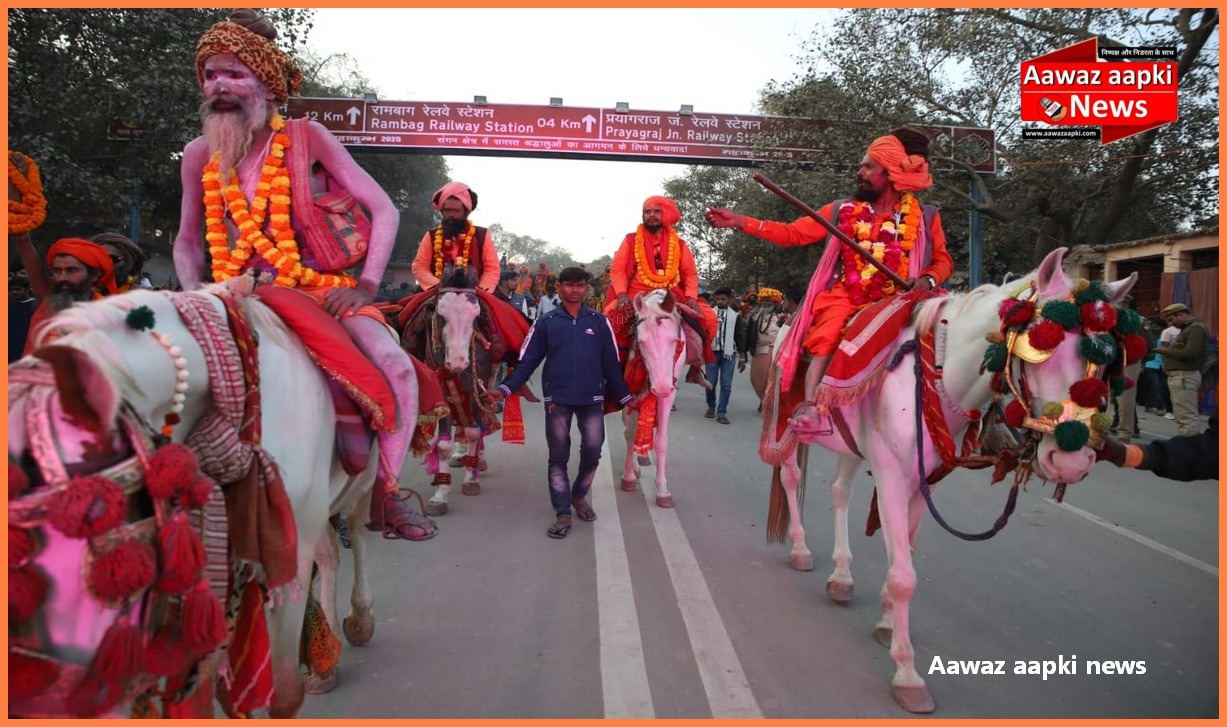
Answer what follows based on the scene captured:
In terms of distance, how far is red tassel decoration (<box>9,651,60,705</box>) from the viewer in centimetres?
138

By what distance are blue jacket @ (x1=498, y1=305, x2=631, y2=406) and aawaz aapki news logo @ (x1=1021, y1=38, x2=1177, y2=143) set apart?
10849 mm

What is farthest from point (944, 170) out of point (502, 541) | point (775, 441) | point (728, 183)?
point (728, 183)

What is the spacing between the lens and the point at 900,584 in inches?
143

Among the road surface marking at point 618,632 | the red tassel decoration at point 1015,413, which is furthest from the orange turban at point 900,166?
the road surface marking at point 618,632

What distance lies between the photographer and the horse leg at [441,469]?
6.61 m

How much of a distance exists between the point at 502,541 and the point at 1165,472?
4.27m

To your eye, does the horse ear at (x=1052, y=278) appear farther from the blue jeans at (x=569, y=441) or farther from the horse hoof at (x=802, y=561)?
the blue jeans at (x=569, y=441)

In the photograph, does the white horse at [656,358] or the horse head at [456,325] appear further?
the white horse at [656,358]

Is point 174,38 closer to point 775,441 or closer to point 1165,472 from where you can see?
point 775,441

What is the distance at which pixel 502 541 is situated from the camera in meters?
5.83

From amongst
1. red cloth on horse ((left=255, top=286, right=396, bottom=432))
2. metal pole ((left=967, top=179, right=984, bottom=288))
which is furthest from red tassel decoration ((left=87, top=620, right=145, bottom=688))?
metal pole ((left=967, top=179, right=984, bottom=288))

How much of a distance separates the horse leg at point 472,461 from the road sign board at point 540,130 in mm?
16025

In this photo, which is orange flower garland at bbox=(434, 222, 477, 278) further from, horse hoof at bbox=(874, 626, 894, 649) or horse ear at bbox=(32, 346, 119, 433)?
horse ear at bbox=(32, 346, 119, 433)

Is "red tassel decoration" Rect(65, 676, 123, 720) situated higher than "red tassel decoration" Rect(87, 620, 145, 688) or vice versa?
"red tassel decoration" Rect(87, 620, 145, 688)
